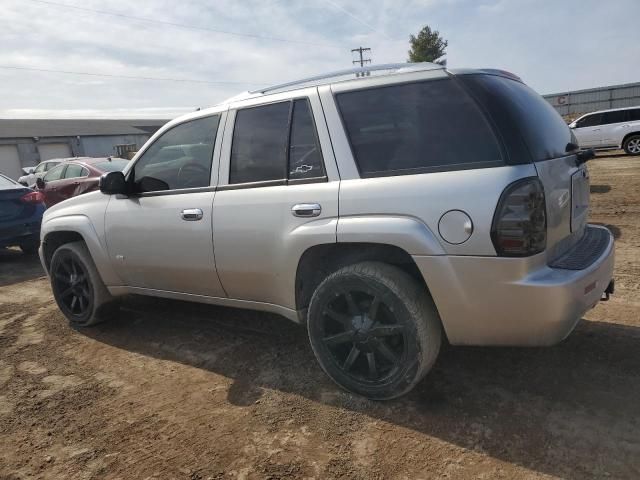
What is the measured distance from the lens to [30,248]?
27.2 feet

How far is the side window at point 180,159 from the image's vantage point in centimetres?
346

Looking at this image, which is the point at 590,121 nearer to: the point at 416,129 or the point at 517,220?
the point at 416,129

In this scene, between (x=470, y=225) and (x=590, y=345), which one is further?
Result: (x=590, y=345)

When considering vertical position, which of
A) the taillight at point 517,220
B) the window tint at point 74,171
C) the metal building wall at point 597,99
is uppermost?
the metal building wall at point 597,99

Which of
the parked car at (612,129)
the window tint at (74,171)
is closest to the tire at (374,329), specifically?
the window tint at (74,171)

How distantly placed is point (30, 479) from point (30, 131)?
134ft

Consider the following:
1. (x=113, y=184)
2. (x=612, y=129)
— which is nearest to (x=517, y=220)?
(x=113, y=184)

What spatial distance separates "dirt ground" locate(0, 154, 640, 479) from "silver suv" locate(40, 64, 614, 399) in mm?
333

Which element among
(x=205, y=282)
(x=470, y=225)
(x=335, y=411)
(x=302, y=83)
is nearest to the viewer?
(x=470, y=225)

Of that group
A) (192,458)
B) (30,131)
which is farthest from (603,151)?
(30,131)

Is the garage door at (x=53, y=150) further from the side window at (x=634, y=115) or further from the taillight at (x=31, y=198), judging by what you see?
the side window at (x=634, y=115)

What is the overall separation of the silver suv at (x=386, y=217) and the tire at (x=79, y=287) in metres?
0.89

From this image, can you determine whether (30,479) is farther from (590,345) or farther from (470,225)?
(590,345)

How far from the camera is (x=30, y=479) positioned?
2400mm
